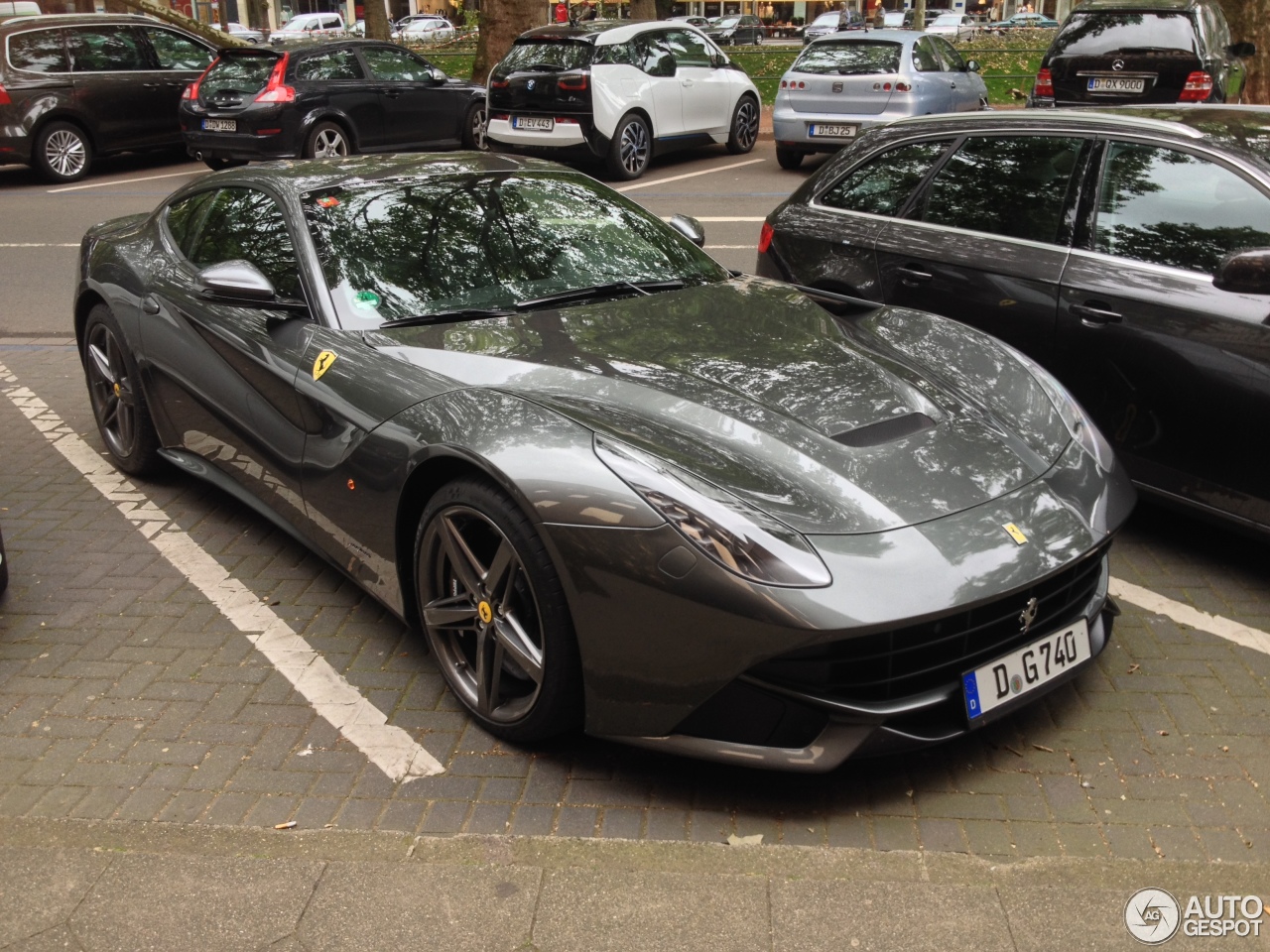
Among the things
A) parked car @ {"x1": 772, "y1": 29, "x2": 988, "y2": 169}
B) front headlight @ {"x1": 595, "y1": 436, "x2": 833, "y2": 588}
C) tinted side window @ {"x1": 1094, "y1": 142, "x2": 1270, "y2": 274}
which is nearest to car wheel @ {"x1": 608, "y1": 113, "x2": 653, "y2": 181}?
parked car @ {"x1": 772, "y1": 29, "x2": 988, "y2": 169}

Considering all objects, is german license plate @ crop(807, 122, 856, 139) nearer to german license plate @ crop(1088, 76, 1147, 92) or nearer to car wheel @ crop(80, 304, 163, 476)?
german license plate @ crop(1088, 76, 1147, 92)

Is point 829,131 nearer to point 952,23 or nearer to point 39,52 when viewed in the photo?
point 39,52

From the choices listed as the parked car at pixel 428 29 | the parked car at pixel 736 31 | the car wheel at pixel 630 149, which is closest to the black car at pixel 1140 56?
the car wheel at pixel 630 149

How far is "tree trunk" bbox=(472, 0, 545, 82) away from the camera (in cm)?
1795

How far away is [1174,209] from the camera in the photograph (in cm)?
446

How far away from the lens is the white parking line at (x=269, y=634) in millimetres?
3381

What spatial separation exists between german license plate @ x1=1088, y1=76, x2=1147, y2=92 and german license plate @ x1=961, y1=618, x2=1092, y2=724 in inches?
453

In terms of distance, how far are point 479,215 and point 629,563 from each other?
1.90 m

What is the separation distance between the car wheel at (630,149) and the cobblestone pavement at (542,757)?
10.1m

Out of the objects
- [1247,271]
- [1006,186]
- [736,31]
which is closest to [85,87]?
[1006,186]

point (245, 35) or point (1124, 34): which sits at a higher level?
point (245, 35)

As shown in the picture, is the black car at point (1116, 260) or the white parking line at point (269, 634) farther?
the black car at point (1116, 260)

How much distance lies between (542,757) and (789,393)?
124 centimetres

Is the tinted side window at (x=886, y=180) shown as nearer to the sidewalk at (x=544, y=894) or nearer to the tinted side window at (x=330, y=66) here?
the sidewalk at (x=544, y=894)
